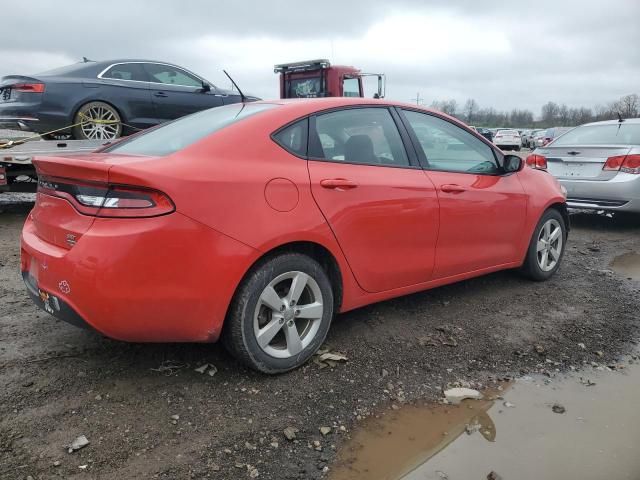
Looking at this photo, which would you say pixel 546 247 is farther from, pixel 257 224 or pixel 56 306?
pixel 56 306

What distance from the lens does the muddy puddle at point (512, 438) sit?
7.65 ft

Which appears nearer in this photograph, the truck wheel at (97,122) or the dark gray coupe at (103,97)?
the dark gray coupe at (103,97)

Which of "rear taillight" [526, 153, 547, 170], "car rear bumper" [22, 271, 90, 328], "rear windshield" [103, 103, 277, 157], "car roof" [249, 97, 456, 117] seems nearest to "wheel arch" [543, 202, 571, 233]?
"car roof" [249, 97, 456, 117]

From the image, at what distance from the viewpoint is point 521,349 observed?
3.49m

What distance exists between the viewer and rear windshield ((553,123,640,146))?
7.14 m

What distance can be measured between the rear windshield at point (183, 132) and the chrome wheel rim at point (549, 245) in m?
2.84

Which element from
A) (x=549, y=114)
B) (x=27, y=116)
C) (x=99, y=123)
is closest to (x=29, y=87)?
(x=27, y=116)

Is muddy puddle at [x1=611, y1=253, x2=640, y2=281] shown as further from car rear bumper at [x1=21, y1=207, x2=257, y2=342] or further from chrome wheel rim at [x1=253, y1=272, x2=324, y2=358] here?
car rear bumper at [x1=21, y1=207, x2=257, y2=342]

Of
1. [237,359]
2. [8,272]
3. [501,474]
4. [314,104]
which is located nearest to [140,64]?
[8,272]

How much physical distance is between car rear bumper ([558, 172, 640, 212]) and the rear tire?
2.26 metres

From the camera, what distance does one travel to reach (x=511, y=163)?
4328mm

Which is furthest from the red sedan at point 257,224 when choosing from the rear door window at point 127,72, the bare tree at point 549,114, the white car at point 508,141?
the bare tree at point 549,114

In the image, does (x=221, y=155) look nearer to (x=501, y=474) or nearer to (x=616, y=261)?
(x=501, y=474)

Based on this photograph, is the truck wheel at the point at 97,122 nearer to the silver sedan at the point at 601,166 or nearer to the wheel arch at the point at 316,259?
the wheel arch at the point at 316,259
